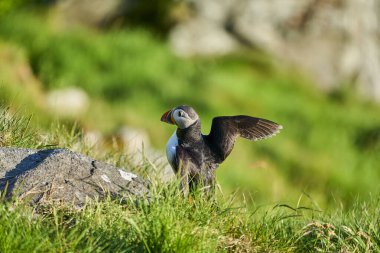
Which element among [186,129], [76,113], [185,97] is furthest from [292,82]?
[186,129]

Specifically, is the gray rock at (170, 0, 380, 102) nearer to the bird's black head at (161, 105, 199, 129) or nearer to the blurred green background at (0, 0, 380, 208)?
the blurred green background at (0, 0, 380, 208)

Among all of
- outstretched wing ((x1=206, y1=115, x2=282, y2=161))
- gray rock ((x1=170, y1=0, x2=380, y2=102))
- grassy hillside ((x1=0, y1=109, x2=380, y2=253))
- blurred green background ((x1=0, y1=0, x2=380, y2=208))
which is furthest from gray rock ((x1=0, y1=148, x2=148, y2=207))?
gray rock ((x1=170, y1=0, x2=380, y2=102))

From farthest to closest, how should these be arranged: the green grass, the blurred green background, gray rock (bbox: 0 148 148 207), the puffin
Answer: the blurred green background, the puffin, gray rock (bbox: 0 148 148 207), the green grass

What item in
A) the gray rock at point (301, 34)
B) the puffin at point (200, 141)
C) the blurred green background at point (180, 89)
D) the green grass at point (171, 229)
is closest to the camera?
the green grass at point (171, 229)

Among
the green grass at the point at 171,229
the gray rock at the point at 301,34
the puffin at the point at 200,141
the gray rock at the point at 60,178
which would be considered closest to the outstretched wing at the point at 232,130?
the puffin at the point at 200,141

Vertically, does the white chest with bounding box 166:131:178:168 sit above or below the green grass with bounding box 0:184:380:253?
above

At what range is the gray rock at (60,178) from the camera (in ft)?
16.5

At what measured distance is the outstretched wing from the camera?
18.5 ft

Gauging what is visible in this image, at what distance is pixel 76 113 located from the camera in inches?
510

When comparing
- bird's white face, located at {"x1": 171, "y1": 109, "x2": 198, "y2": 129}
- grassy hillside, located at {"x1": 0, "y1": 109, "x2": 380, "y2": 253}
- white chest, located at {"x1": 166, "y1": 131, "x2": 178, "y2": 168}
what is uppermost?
bird's white face, located at {"x1": 171, "y1": 109, "x2": 198, "y2": 129}

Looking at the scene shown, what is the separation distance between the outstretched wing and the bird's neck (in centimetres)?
15

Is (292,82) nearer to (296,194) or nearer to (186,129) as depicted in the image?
(296,194)

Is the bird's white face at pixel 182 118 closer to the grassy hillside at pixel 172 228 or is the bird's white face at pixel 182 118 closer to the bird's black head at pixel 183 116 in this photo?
the bird's black head at pixel 183 116

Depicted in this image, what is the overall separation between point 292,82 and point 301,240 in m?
12.0
